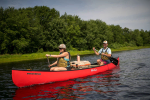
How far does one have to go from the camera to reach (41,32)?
45.3 meters

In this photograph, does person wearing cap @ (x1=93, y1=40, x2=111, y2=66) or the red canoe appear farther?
person wearing cap @ (x1=93, y1=40, x2=111, y2=66)

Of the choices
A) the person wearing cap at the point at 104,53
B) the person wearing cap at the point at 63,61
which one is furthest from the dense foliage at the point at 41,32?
the person wearing cap at the point at 63,61

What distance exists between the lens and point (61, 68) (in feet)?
29.6

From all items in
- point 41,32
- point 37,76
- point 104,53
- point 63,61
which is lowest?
point 37,76

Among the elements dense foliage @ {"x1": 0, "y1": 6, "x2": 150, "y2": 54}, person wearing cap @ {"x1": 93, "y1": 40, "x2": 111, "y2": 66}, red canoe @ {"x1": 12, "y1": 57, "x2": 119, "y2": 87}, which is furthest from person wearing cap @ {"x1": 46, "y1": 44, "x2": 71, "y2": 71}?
dense foliage @ {"x1": 0, "y1": 6, "x2": 150, "y2": 54}

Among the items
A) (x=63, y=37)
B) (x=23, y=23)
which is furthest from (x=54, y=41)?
(x=23, y=23)

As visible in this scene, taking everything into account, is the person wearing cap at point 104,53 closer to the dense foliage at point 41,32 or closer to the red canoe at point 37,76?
the red canoe at point 37,76

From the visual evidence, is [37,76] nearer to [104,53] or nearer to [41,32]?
[104,53]

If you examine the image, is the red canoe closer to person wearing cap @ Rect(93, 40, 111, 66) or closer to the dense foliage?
person wearing cap @ Rect(93, 40, 111, 66)

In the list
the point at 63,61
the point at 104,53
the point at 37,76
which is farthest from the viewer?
the point at 104,53

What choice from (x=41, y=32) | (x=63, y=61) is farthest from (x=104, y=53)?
(x=41, y=32)

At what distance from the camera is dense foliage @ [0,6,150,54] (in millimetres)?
35375

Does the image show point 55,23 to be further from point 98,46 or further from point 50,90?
point 50,90

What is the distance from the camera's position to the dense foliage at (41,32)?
35.4 meters
